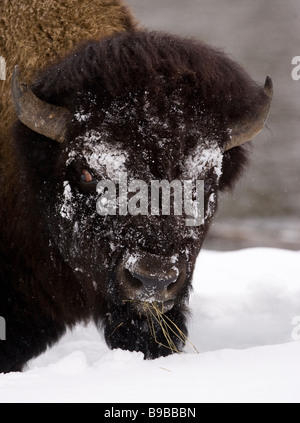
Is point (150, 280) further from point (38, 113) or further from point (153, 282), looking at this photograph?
point (38, 113)

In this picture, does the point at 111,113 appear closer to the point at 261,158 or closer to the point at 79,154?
the point at 79,154

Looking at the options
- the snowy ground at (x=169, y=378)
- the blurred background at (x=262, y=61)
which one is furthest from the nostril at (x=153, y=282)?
the blurred background at (x=262, y=61)

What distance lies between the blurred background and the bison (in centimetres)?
887

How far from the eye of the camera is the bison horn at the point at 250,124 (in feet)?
12.5

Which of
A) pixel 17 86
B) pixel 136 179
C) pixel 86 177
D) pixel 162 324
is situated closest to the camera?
pixel 136 179

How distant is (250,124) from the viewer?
3.86 metres

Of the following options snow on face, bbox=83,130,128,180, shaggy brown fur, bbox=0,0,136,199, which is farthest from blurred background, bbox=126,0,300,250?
snow on face, bbox=83,130,128,180

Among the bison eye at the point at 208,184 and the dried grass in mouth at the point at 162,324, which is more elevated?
the bison eye at the point at 208,184

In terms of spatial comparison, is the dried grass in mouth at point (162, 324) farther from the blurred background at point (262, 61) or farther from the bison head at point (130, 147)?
the blurred background at point (262, 61)

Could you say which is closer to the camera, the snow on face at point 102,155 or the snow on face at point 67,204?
the snow on face at point 102,155

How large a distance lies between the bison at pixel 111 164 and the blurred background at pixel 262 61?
8.87 meters

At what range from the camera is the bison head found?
329 centimetres

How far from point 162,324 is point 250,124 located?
1242 millimetres

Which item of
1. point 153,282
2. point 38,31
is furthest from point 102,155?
point 38,31
